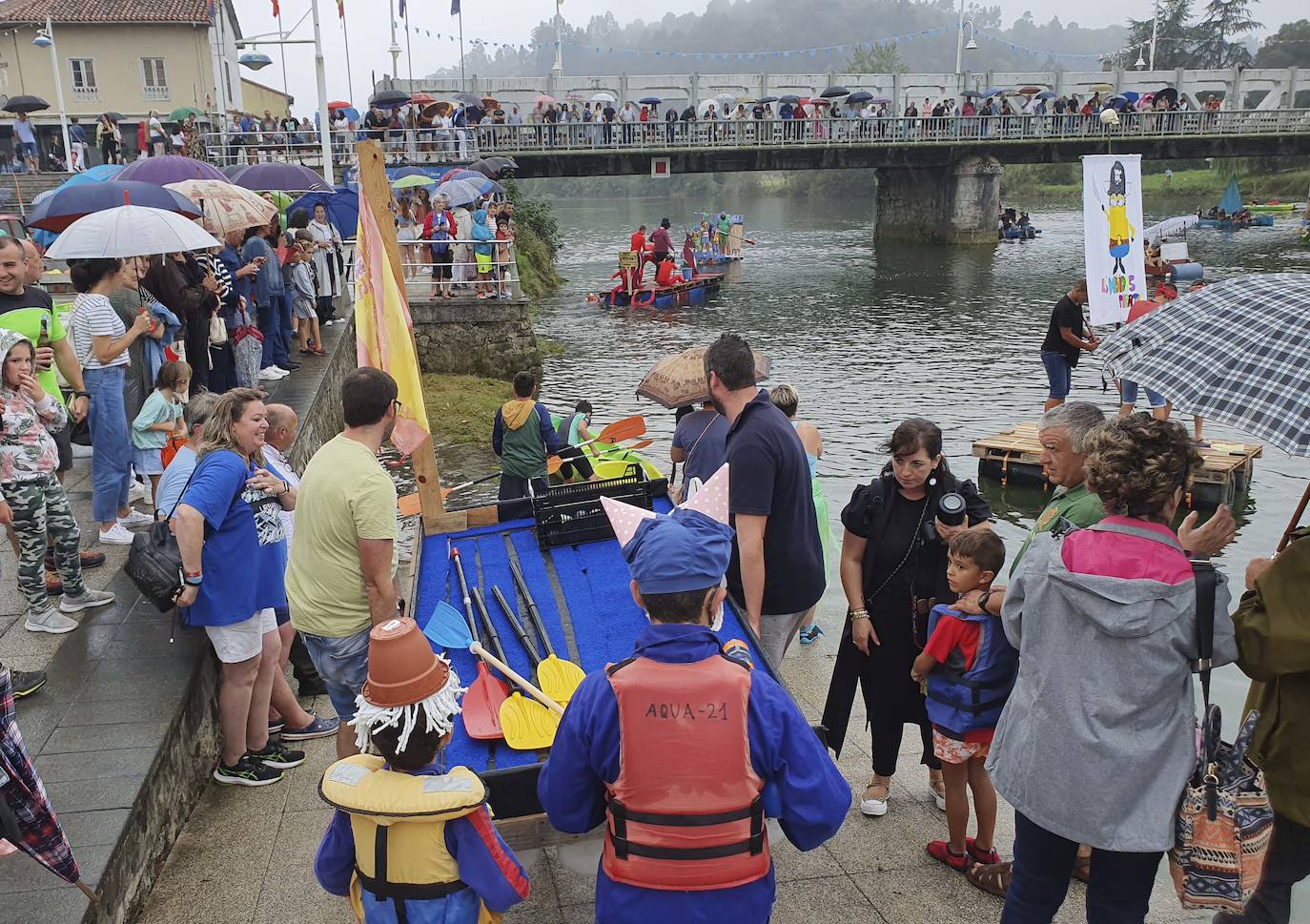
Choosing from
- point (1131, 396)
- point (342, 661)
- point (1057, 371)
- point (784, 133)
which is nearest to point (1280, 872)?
point (342, 661)

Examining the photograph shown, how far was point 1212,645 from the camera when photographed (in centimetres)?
264

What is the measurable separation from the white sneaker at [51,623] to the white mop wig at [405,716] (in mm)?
3143

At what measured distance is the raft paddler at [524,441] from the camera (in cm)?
798

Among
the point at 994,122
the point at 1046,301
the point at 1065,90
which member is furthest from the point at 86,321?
the point at 1065,90

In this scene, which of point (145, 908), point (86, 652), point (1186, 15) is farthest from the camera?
point (1186, 15)

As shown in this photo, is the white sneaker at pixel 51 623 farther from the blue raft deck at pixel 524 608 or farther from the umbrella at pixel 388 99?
the umbrella at pixel 388 99

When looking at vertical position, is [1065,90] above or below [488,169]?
above

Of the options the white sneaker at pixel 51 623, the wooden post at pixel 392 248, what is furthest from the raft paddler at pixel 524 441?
the white sneaker at pixel 51 623

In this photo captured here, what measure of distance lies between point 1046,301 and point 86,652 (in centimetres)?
2639

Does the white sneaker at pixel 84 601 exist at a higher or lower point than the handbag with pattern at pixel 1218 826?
lower

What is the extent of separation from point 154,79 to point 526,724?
4955 centimetres

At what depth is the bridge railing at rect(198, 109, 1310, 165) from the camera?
3272 cm

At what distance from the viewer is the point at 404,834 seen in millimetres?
2527

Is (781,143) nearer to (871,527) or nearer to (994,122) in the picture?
(994,122)
